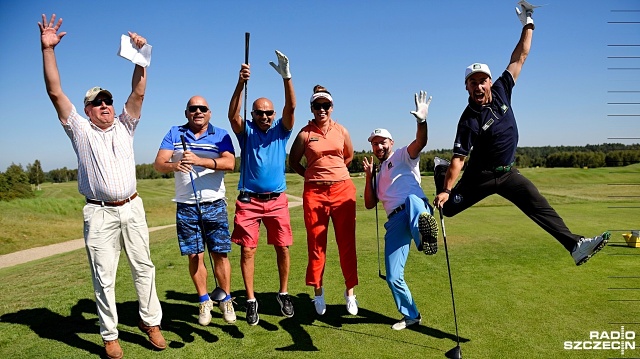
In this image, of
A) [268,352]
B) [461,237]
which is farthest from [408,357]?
[461,237]

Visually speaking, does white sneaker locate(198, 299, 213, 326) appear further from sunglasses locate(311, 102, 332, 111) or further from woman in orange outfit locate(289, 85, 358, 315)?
sunglasses locate(311, 102, 332, 111)

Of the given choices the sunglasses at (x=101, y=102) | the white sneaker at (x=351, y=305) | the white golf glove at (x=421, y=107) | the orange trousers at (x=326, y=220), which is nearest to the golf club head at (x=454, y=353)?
the white sneaker at (x=351, y=305)

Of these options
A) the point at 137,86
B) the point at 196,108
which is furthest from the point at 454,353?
the point at 137,86

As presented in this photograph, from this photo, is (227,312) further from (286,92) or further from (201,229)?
(286,92)

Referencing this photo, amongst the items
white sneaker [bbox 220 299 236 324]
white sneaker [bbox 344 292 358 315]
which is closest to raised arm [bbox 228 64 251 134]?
white sneaker [bbox 220 299 236 324]

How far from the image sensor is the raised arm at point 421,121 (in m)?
4.55

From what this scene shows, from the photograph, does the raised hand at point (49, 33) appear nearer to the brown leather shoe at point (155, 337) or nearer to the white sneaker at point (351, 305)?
the brown leather shoe at point (155, 337)

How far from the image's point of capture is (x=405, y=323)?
15.0 ft

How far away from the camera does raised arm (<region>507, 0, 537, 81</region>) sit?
5.14 metres

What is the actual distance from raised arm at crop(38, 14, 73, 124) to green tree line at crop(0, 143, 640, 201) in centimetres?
281

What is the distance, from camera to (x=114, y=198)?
4.11 m

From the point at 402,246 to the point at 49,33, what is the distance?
4122 millimetres

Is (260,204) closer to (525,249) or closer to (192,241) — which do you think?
(192,241)

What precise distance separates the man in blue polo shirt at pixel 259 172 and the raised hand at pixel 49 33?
5.88ft
